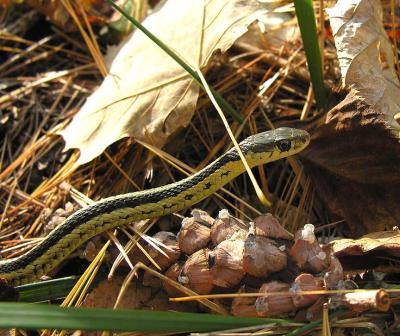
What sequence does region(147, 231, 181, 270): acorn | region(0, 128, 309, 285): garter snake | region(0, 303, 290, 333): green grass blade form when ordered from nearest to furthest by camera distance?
region(0, 303, 290, 333): green grass blade → region(147, 231, 181, 270): acorn → region(0, 128, 309, 285): garter snake

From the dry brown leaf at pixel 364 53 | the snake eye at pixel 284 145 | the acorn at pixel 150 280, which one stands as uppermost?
the dry brown leaf at pixel 364 53

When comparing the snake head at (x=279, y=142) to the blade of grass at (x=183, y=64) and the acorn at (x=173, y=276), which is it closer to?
the blade of grass at (x=183, y=64)

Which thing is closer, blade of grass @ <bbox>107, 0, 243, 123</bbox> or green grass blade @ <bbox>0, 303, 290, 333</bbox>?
green grass blade @ <bbox>0, 303, 290, 333</bbox>

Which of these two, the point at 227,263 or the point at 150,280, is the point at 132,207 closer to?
the point at 150,280

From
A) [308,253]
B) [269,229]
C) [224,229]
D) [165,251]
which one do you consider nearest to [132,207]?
[165,251]

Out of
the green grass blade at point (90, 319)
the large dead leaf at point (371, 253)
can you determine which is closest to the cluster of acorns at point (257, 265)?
the large dead leaf at point (371, 253)

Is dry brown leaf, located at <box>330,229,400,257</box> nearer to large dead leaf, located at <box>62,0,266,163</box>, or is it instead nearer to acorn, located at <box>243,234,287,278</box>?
acorn, located at <box>243,234,287,278</box>

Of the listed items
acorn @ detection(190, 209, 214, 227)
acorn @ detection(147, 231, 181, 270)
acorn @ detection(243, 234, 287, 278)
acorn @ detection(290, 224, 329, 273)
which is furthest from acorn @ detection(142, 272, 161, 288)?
acorn @ detection(290, 224, 329, 273)
